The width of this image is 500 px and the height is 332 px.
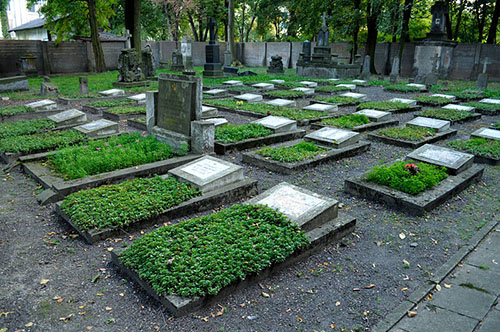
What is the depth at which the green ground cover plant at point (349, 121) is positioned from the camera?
9773mm

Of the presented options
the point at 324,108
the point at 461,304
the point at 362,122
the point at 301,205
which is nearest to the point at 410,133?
the point at 362,122

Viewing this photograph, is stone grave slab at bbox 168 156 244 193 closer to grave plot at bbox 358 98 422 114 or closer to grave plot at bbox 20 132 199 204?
grave plot at bbox 20 132 199 204

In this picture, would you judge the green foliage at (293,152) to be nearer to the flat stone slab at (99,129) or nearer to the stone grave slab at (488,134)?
the flat stone slab at (99,129)

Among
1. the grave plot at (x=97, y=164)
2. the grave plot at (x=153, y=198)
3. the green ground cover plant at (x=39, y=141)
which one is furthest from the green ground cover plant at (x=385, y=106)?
the green ground cover plant at (x=39, y=141)

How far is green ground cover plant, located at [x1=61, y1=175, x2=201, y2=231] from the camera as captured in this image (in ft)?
14.8

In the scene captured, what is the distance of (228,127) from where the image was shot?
899 centimetres

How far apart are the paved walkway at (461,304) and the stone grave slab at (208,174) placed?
304 centimetres

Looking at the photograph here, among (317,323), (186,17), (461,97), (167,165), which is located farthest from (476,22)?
(317,323)

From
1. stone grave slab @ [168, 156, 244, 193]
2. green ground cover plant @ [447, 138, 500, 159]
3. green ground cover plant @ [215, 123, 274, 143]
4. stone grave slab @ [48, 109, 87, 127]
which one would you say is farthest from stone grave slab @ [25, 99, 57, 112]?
green ground cover plant @ [447, 138, 500, 159]

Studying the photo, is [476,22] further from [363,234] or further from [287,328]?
[287,328]

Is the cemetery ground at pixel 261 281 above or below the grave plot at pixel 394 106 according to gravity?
below

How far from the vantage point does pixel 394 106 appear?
1257 cm

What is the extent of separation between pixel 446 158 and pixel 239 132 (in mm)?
4252

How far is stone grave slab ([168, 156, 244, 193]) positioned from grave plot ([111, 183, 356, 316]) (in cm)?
94
